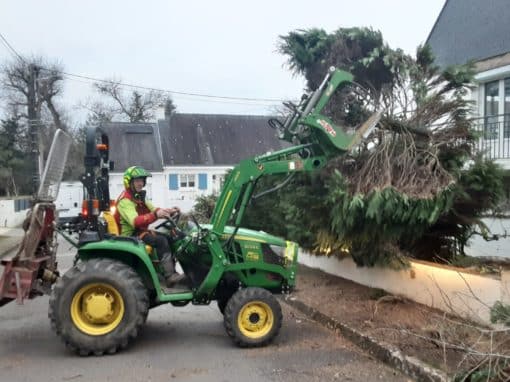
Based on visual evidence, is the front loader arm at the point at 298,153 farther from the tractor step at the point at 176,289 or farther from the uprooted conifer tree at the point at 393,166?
the tractor step at the point at 176,289

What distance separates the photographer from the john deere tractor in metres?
6.29

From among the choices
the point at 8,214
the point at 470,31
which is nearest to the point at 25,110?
the point at 8,214

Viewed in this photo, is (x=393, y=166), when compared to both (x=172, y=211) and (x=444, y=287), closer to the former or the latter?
(x=444, y=287)

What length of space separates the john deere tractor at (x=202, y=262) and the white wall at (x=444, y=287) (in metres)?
1.89

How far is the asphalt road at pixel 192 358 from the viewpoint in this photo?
563 centimetres

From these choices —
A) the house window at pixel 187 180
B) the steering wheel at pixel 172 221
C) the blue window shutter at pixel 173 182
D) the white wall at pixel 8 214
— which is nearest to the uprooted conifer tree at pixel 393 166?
the steering wheel at pixel 172 221

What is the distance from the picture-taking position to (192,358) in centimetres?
627

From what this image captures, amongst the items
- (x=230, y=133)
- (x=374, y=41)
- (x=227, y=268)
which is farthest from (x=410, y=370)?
(x=230, y=133)

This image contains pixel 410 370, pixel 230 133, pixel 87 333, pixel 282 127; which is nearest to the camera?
pixel 410 370

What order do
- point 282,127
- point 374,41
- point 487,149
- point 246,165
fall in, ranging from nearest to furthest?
1. point 246,165
2. point 282,127
3. point 487,149
4. point 374,41

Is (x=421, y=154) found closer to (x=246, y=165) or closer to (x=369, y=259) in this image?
(x=369, y=259)

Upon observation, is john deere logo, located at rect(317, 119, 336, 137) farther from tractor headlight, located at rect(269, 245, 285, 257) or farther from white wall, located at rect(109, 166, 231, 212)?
white wall, located at rect(109, 166, 231, 212)

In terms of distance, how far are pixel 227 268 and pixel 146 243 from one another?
1089mm

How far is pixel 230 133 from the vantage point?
4288 cm
